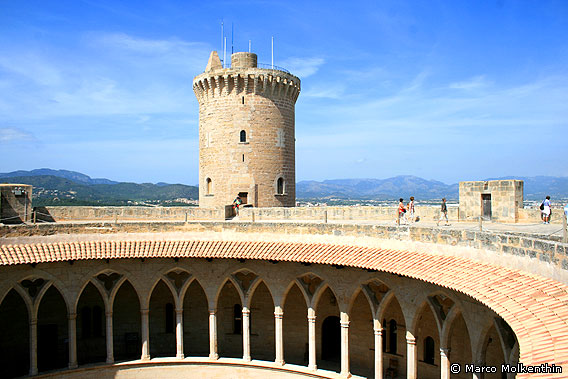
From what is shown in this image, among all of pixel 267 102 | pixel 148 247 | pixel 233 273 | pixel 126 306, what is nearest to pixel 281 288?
pixel 233 273

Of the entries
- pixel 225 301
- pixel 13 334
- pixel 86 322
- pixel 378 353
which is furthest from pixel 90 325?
pixel 378 353

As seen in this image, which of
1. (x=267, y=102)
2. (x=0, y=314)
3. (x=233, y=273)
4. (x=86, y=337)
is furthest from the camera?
(x=267, y=102)

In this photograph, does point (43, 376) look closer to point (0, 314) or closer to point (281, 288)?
point (0, 314)

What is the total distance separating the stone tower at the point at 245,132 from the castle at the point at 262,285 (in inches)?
3.7

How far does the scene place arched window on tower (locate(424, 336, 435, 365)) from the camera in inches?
890

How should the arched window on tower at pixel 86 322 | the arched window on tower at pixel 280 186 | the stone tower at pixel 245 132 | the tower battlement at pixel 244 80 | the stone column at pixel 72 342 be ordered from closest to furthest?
1. the stone column at pixel 72 342
2. the arched window on tower at pixel 86 322
3. the tower battlement at pixel 244 80
4. the stone tower at pixel 245 132
5. the arched window on tower at pixel 280 186

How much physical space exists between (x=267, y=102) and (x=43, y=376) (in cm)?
2039

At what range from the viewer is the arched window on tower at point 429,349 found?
74.2 ft

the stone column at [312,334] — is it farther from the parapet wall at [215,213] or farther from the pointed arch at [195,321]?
the pointed arch at [195,321]

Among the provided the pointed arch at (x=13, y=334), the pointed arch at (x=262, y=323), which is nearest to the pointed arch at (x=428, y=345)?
the pointed arch at (x=262, y=323)

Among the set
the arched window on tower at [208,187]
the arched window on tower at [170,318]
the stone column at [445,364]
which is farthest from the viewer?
the arched window on tower at [208,187]

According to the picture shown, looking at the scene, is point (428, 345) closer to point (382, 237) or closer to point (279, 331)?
point (382, 237)

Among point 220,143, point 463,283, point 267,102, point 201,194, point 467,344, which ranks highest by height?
point 267,102

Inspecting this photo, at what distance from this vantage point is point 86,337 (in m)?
26.7
